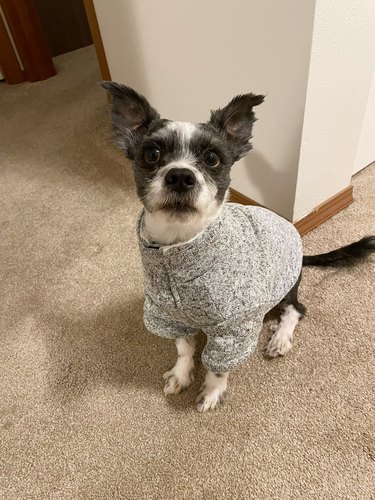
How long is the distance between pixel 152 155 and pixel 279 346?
29.7 inches

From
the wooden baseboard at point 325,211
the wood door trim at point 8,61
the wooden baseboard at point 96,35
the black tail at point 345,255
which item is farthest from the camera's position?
the wood door trim at point 8,61

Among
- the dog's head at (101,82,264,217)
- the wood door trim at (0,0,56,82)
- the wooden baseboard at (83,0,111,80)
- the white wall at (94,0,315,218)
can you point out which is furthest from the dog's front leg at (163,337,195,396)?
the wood door trim at (0,0,56,82)

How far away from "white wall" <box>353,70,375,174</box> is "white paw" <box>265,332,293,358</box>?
1.00m

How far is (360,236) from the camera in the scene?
172 cm

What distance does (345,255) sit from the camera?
153cm

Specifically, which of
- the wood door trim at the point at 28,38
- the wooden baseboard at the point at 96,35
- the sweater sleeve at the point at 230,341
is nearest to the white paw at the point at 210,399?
the sweater sleeve at the point at 230,341

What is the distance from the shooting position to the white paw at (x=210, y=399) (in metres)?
1.22

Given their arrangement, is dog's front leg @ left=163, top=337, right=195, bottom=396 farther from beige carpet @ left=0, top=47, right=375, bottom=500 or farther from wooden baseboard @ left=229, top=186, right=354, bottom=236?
wooden baseboard @ left=229, top=186, right=354, bottom=236

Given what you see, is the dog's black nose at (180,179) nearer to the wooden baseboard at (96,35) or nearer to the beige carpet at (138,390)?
the beige carpet at (138,390)

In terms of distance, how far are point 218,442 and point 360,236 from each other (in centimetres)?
104

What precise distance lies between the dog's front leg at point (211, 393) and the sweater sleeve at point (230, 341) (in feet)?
0.37

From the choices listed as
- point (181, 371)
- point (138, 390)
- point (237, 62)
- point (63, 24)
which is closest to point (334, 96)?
point (237, 62)

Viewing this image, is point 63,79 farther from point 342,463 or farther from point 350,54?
point 342,463

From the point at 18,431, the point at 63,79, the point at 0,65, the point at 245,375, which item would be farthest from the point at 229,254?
the point at 0,65
